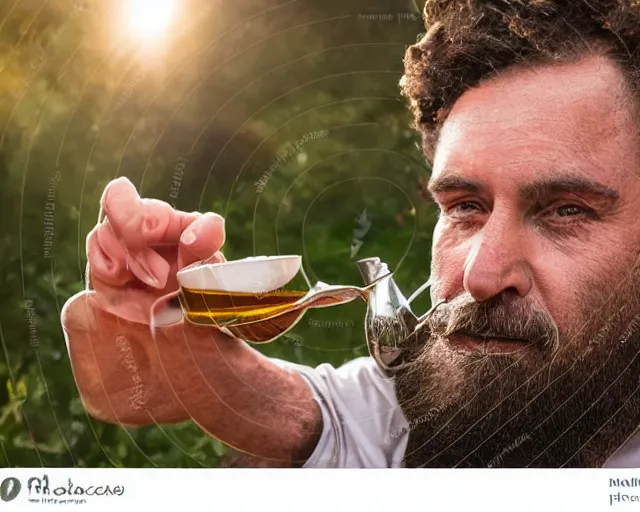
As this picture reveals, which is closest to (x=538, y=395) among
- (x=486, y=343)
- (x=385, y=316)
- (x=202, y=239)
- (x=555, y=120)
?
(x=486, y=343)

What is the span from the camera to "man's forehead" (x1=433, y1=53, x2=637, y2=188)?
2.55 feet

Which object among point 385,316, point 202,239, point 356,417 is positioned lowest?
point 356,417

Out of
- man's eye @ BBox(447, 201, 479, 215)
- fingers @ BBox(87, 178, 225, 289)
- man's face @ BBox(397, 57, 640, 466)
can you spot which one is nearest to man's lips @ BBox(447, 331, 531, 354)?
man's face @ BBox(397, 57, 640, 466)

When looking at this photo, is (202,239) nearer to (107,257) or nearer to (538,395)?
(107,257)

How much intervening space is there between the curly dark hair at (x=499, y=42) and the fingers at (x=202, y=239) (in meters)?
0.24

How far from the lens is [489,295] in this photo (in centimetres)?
80

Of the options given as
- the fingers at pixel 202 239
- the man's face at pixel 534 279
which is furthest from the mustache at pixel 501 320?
the fingers at pixel 202 239

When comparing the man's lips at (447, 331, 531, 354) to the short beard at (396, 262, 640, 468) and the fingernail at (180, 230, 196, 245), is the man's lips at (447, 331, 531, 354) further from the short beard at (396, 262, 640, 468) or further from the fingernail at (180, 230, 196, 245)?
the fingernail at (180, 230, 196, 245)

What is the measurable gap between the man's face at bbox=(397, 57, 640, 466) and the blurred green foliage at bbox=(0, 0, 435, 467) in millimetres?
55

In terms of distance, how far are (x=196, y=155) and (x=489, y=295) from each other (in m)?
0.35

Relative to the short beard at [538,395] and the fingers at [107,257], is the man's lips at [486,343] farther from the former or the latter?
the fingers at [107,257]

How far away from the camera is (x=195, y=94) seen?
2.84ft

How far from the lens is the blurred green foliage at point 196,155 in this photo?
0.85 m
